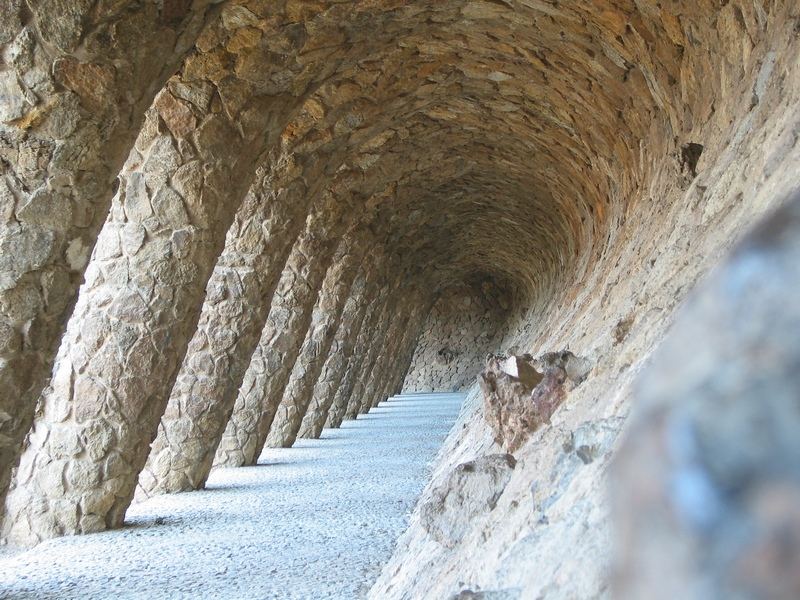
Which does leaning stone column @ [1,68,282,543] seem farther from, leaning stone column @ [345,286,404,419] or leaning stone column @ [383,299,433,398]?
leaning stone column @ [383,299,433,398]

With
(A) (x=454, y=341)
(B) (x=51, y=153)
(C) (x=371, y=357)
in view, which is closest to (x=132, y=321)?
(B) (x=51, y=153)

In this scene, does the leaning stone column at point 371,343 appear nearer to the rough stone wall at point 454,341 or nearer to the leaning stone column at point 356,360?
the leaning stone column at point 356,360

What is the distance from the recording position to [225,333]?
632 cm

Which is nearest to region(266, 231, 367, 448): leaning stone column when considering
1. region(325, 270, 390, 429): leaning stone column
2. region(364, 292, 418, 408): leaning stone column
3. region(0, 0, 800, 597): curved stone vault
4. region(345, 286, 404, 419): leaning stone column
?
region(0, 0, 800, 597): curved stone vault

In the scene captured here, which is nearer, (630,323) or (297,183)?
(630,323)

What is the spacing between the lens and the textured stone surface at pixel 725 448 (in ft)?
1.35

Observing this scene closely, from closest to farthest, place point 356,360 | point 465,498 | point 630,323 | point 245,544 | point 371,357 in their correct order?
point 465,498 < point 630,323 < point 245,544 < point 356,360 < point 371,357

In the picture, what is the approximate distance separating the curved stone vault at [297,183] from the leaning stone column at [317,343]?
4.14 ft

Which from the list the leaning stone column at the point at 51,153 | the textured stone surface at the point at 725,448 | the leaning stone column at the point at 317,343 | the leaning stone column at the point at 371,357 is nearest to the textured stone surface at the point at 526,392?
the leaning stone column at the point at 51,153

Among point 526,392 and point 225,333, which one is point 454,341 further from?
point 526,392

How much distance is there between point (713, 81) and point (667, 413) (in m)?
3.97

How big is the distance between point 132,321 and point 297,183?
2310 millimetres

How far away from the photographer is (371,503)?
5582 mm

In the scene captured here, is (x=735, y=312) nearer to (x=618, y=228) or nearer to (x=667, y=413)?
(x=667, y=413)
